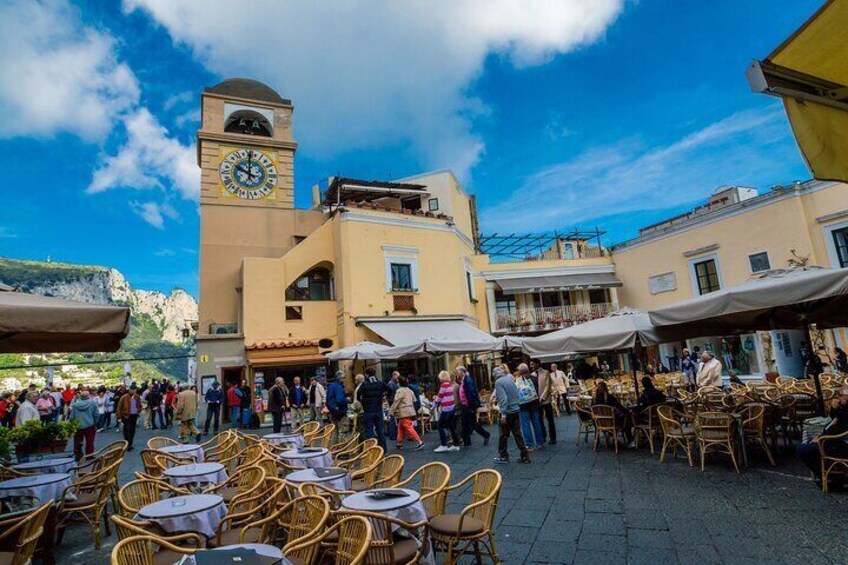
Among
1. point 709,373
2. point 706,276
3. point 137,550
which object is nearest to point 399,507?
point 137,550

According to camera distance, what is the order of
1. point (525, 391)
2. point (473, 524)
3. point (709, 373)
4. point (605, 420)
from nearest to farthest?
point (473, 524)
point (605, 420)
point (525, 391)
point (709, 373)

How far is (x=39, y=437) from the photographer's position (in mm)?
7148

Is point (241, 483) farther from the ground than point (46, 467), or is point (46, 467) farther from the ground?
point (46, 467)

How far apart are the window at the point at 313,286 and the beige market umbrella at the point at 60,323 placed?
14.0 m

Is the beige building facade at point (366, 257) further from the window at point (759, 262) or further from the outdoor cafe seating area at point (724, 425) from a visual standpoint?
the outdoor cafe seating area at point (724, 425)

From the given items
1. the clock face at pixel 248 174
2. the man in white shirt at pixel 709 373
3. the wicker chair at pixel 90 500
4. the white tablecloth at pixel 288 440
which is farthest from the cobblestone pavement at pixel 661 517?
the clock face at pixel 248 174

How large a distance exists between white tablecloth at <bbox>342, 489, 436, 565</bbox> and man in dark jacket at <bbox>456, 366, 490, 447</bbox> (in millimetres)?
5765

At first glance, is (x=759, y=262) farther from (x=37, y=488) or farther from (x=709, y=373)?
(x=37, y=488)

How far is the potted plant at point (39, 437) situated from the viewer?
271 inches

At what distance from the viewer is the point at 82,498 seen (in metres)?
5.18

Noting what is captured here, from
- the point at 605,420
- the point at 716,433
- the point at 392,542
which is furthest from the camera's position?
the point at 605,420

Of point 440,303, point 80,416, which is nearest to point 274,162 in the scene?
point 440,303

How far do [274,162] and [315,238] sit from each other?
4894 millimetres

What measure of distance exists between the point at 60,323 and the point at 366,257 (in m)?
14.7
